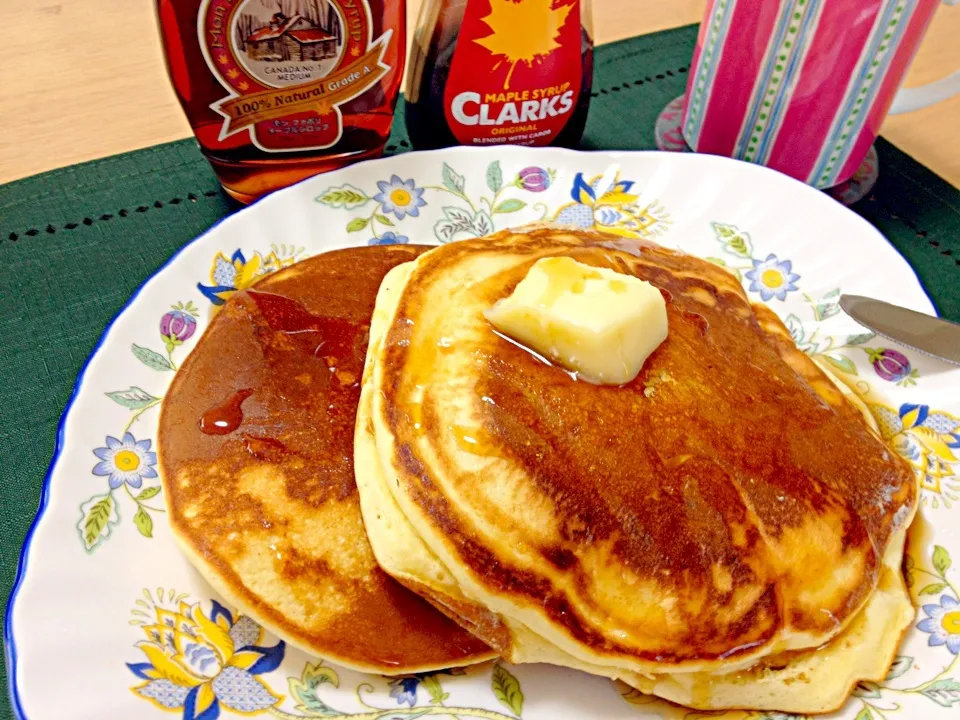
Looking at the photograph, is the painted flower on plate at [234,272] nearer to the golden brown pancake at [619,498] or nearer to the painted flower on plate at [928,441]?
the golden brown pancake at [619,498]

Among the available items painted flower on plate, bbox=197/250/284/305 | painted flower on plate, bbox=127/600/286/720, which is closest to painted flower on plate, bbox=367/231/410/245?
painted flower on plate, bbox=197/250/284/305

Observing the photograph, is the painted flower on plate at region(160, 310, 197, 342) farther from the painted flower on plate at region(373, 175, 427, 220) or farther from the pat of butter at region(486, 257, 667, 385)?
the pat of butter at region(486, 257, 667, 385)

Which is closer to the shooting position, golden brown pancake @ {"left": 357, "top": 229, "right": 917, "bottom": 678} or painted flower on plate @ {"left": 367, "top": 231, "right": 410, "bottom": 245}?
golden brown pancake @ {"left": 357, "top": 229, "right": 917, "bottom": 678}

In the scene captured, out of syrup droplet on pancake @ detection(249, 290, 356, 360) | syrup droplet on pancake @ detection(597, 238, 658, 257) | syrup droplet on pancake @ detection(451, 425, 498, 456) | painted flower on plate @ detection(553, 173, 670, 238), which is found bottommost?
painted flower on plate @ detection(553, 173, 670, 238)

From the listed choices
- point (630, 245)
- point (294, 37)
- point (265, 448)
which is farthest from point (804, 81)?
point (265, 448)

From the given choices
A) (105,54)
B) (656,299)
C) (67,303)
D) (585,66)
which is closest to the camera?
(656,299)

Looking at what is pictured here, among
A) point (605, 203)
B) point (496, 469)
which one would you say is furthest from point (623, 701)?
point (605, 203)

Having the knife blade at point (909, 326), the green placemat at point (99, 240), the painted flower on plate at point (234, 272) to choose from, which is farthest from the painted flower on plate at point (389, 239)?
the knife blade at point (909, 326)

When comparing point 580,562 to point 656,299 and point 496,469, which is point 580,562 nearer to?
point 496,469

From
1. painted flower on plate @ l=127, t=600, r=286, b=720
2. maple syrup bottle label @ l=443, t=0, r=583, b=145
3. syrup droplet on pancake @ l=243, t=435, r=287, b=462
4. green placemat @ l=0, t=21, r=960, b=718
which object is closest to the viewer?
painted flower on plate @ l=127, t=600, r=286, b=720
